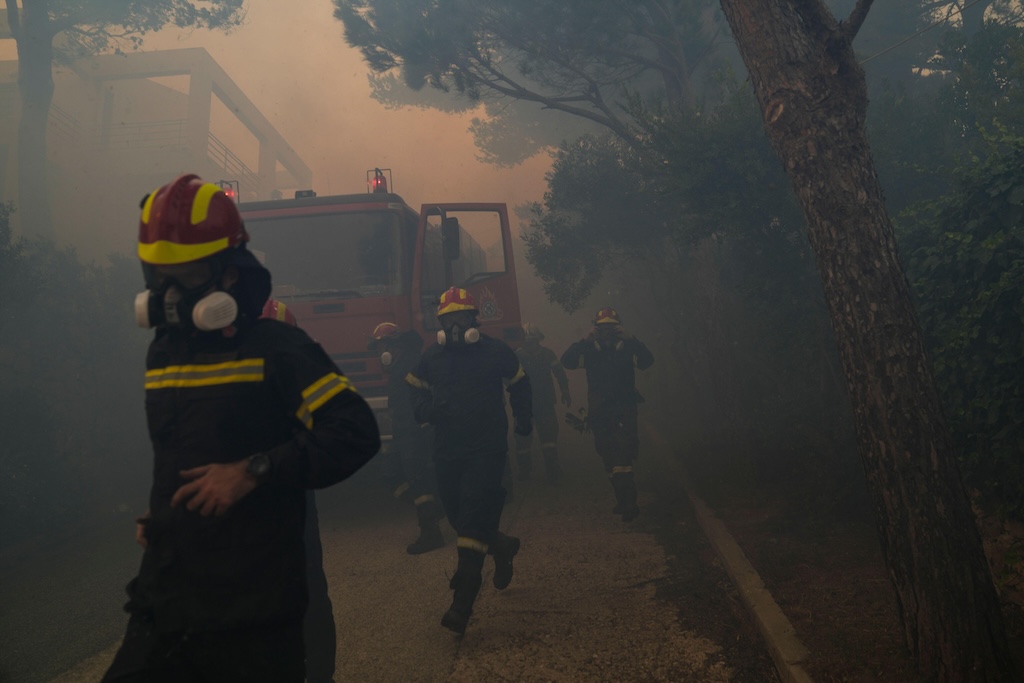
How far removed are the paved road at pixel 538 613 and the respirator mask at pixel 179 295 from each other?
280 centimetres

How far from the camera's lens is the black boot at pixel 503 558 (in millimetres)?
5352

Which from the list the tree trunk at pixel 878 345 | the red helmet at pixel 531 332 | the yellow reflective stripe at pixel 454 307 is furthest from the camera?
the red helmet at pixel 531 332

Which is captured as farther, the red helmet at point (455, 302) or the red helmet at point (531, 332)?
the red helmet at point (531, 332)

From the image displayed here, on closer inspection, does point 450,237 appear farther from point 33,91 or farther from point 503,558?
point 33,91

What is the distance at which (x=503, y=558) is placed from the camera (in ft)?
17.7

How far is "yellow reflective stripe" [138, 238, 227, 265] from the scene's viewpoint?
204 centimetres

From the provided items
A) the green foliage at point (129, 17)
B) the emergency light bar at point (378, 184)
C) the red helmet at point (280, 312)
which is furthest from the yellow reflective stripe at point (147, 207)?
the green foliage at point (129, 17)

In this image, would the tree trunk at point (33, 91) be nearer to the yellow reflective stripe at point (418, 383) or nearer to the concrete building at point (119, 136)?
the concrete building at point (119, 136)

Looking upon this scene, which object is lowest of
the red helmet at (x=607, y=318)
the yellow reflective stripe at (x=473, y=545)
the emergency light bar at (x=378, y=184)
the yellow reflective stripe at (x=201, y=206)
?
the yellow reflective stripe at (x=473, y=545)

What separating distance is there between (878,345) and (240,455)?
2737mm

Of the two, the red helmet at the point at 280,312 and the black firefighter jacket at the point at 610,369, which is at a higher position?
the red helmet at the point at 280,312

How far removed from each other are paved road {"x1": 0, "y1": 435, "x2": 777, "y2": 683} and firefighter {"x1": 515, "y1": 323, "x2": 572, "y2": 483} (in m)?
2.06

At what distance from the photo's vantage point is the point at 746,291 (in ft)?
32.2

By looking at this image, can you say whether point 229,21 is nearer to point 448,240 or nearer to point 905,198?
point 448,240
